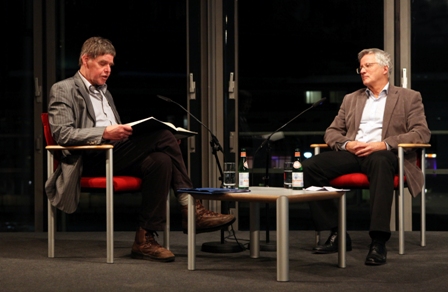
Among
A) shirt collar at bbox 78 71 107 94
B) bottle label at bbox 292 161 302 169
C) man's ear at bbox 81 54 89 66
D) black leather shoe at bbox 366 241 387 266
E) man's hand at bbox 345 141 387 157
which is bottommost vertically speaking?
black leather shoe at bbox 366 241 387 266

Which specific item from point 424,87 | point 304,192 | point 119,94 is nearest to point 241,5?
point 304,192

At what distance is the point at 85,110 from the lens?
356 cm

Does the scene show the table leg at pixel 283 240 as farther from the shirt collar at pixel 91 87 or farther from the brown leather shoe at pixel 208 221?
→ the shirt collar at pixel 91 87

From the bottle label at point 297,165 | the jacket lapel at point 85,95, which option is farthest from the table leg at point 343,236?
the jacket lapel at point 85,95

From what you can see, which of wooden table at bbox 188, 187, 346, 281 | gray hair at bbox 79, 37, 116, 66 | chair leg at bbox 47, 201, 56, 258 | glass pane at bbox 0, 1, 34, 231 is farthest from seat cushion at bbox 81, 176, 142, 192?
glass pane at bbox 0, 1, 34, 231

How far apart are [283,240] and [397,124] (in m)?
1.41

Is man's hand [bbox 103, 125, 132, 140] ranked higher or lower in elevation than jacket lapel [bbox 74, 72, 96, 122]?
lower

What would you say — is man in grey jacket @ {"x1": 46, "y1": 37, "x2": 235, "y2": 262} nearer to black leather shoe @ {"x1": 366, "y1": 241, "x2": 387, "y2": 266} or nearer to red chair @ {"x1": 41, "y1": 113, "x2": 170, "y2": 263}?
red chair @ {"x1": 41, "y1": 113, "x2": 170, "y2": 263}

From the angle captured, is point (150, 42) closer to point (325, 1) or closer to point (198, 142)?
point (325, 1)

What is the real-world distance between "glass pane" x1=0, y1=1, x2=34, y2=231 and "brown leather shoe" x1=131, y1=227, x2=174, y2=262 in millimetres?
1827

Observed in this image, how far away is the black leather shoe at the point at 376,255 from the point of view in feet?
10.5

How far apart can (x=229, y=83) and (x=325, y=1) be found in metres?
3.08

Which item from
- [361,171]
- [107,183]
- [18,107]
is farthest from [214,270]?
[18,107]

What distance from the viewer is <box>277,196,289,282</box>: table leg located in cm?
277
